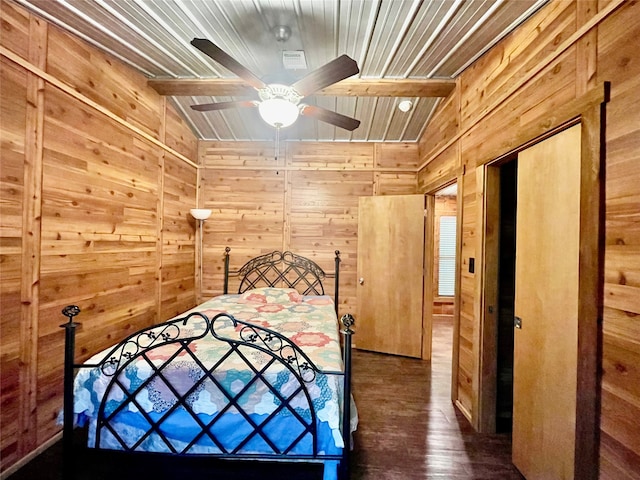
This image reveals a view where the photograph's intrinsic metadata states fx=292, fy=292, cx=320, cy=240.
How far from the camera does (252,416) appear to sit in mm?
1604

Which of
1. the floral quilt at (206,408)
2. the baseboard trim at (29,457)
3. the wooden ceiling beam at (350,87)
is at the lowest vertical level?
the baseboard trim at (29,457)

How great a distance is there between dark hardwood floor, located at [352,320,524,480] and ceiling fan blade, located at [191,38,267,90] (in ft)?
8.66

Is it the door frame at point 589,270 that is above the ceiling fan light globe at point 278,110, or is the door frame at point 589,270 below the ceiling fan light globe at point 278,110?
below

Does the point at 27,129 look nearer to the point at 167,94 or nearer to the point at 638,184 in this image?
the point at 167,94

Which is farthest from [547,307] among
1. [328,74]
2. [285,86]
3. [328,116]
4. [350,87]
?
[350,87]

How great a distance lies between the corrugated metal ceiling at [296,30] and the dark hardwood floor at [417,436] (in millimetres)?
2717

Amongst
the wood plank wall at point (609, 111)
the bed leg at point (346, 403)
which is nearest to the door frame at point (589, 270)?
the wood plank wall at point (609, 111)

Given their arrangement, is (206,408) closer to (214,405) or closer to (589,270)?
(214,405)

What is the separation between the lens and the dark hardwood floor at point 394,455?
5.92 feet

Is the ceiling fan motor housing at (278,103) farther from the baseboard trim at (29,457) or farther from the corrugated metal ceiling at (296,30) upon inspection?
the baseboard trim at (29,457)

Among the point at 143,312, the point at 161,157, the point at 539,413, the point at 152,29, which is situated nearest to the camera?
the point at 539,413

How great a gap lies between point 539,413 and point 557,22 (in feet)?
7.32

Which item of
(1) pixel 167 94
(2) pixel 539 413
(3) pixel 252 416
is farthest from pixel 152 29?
(2) pixel 539 413

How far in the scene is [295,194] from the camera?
13.7 ft
